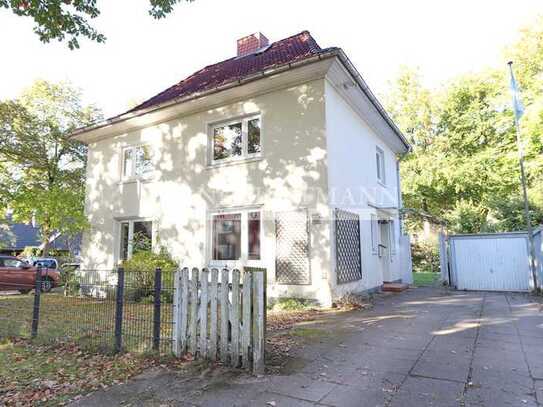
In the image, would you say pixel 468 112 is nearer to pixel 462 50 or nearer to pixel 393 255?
pixel 462 50

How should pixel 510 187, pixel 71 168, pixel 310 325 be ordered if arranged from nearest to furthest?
pixel 310 325 → pixel 510 187 → pixel 71 168

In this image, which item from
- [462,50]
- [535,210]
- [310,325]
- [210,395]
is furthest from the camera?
[462,50]

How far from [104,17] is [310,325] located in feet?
26.1

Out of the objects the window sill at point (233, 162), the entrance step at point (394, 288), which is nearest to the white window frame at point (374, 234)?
the entrance step at point (394, 288)

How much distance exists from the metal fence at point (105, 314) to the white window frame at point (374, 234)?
294 inches

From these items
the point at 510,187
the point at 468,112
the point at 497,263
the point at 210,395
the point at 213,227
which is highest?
the point at 468,112

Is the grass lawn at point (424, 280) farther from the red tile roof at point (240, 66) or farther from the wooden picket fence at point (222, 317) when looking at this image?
the wooden picket fence at point (222, 317)

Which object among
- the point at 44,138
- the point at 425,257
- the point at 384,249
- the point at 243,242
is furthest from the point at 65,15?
the point at 425,257

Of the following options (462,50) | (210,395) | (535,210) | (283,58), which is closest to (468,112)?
(462,50)

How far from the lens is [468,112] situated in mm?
23641

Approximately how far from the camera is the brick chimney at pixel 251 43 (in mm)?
13841

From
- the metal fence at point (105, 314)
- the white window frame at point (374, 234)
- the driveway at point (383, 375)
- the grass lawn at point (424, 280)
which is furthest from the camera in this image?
the grass lawn at point (424, 280)

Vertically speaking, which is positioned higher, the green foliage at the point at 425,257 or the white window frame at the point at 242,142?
the white window frame at the point at 242,142

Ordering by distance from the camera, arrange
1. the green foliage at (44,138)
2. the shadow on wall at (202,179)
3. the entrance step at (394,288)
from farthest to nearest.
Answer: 1. the green foliage at (44,138)
2. the entrance step at (394,288)
3. the shadow on wall at (202,179)
